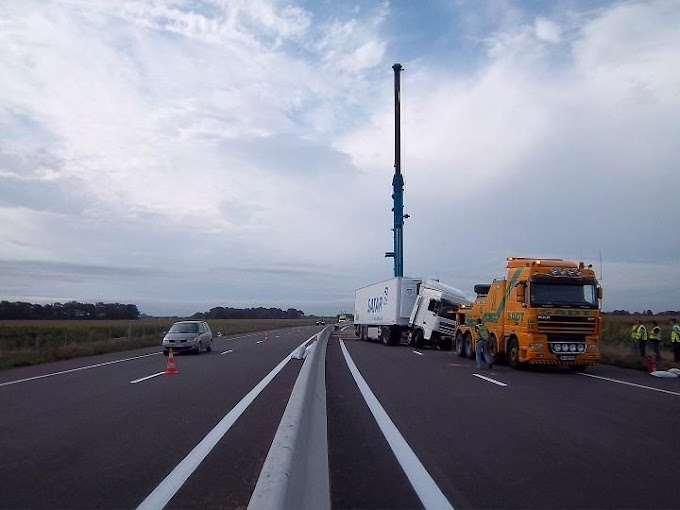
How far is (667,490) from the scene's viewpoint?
23.4ft

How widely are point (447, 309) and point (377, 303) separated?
1216 centimetres

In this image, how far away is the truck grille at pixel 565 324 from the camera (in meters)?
22.1

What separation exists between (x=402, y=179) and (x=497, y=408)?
3442 centimetres

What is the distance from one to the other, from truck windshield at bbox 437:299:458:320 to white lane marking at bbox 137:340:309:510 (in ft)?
80.3

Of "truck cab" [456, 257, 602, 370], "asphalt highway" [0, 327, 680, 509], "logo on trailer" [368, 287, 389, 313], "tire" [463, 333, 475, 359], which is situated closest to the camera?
"asphalt highway" [0, 327, 680, 509]

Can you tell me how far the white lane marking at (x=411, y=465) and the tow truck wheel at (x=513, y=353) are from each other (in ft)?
33.9

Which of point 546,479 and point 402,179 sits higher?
point 402,179

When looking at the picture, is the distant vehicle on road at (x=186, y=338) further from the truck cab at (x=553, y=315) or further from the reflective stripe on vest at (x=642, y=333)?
the reflective stripe on vest at (x=642, y=333)

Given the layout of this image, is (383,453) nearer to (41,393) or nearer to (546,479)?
(546,479)

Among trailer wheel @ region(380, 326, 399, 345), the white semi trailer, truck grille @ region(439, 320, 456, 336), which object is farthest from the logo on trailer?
truck grille @ region(439, 320, 456, 336)

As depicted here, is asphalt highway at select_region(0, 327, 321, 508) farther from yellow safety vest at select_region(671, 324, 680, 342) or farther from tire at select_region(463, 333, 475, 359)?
yellow safety vest at select_region(671, 324, 680, 342)

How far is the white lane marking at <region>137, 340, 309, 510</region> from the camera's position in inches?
266

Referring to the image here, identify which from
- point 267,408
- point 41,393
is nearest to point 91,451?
point 267,408

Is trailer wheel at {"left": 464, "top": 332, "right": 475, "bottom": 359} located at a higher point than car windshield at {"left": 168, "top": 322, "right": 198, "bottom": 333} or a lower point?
lower
